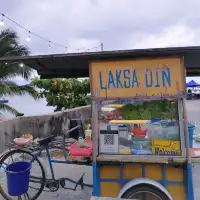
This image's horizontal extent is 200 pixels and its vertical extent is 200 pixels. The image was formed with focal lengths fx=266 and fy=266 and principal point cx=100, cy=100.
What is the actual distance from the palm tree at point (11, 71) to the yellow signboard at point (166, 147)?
37.2ft

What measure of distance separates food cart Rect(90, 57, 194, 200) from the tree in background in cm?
831

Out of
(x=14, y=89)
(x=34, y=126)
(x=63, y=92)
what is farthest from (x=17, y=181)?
(x=14, y=89)

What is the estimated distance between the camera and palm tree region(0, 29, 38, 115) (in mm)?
13547

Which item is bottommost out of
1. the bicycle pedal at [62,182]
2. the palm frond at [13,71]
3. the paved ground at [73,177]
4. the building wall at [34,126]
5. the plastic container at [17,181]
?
the paved ground at [73,177]

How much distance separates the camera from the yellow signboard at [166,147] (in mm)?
2947

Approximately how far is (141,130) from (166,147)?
33cm

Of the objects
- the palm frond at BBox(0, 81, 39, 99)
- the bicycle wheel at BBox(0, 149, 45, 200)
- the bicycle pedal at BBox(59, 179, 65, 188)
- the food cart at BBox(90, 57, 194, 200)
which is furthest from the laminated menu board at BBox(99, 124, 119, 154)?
the palm frond at BBox(0, 81, 39, 99)

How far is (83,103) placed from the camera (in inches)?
487

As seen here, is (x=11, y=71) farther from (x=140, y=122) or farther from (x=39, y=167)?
(x=140, y=122)

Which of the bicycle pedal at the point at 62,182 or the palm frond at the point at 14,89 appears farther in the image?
the palm frond at the point at 14,89

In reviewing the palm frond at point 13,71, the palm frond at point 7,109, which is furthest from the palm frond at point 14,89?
the palm frond at point 7,109

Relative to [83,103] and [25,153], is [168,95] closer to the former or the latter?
[25,153]

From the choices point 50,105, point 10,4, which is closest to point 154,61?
point 10,4

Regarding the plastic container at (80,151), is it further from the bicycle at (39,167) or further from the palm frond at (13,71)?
the palm frond at (13,71)
